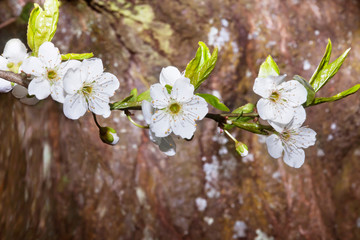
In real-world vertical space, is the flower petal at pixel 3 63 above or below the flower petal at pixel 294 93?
below

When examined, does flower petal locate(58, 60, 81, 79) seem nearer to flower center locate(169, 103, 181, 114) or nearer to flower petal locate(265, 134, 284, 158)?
flower center locate(169, 103, 181, 114)

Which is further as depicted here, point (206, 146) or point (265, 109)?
point (206, 146)

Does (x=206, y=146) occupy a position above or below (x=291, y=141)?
below

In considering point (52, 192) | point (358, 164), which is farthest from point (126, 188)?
point (358, 164)

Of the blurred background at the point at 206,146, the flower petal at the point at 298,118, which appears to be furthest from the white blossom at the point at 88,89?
the blurred background at the point at 206,146

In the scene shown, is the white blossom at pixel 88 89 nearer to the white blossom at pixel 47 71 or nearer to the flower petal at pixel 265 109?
the white blossom at pixel 47 71

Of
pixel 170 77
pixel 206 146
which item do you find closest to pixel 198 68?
pixel 170 77

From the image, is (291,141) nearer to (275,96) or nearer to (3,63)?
(275,96)
